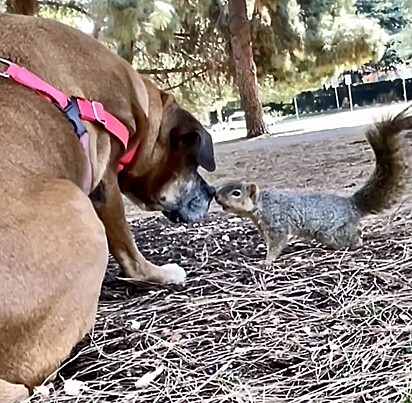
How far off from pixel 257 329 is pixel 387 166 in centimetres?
109

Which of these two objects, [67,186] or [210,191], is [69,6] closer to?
[210,191]

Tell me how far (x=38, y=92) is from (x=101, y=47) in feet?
1.94

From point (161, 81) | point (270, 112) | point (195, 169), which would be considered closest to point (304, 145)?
point (161, 81)

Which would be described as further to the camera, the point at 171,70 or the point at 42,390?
the point at 171,70

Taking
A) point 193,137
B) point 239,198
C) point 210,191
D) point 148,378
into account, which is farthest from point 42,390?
point 210,191

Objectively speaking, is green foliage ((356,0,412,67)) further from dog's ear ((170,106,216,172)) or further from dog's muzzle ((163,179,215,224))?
dog's ear ((170,106,216,172))

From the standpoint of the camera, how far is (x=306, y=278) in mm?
2730

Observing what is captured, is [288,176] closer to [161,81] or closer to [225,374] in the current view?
[225,374]

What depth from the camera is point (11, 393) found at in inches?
73.5

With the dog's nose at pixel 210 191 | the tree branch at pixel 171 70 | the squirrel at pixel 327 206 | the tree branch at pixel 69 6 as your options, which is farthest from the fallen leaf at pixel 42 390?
the tree branch at pixel 171 70

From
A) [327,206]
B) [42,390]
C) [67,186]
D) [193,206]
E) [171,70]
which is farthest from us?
[171,70]

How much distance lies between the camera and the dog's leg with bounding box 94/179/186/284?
2.86 metres

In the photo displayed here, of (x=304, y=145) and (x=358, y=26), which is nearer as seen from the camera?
(x=304, y=145)

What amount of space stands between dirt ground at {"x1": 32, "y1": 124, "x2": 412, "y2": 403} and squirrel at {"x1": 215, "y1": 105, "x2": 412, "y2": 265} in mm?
83
